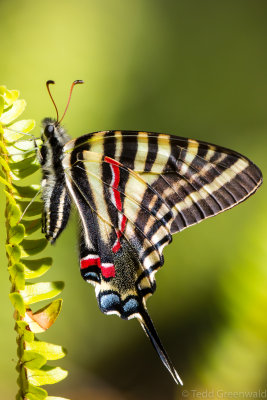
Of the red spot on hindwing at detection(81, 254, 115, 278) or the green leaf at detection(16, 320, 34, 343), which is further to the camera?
the red spot on hindwing at detection(81, 254, 115, 278)

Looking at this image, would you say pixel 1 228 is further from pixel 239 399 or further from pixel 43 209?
pixel 239 399

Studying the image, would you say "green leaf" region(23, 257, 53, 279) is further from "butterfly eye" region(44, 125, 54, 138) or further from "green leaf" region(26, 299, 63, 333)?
"butterfly eye" region(44, 125, 54, 138)

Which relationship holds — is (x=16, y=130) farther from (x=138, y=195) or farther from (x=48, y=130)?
(x=138, y=195)

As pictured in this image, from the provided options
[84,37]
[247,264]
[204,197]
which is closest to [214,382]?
[247,264]

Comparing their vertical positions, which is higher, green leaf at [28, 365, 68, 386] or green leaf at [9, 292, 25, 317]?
green leaf at [9, 292, 25, 317]

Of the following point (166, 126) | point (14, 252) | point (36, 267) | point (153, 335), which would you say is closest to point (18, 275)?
point (14, 252)

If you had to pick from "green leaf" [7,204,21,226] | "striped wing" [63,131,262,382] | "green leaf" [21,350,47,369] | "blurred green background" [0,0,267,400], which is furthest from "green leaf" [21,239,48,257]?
"blurred green background" [0,0,267,400]
